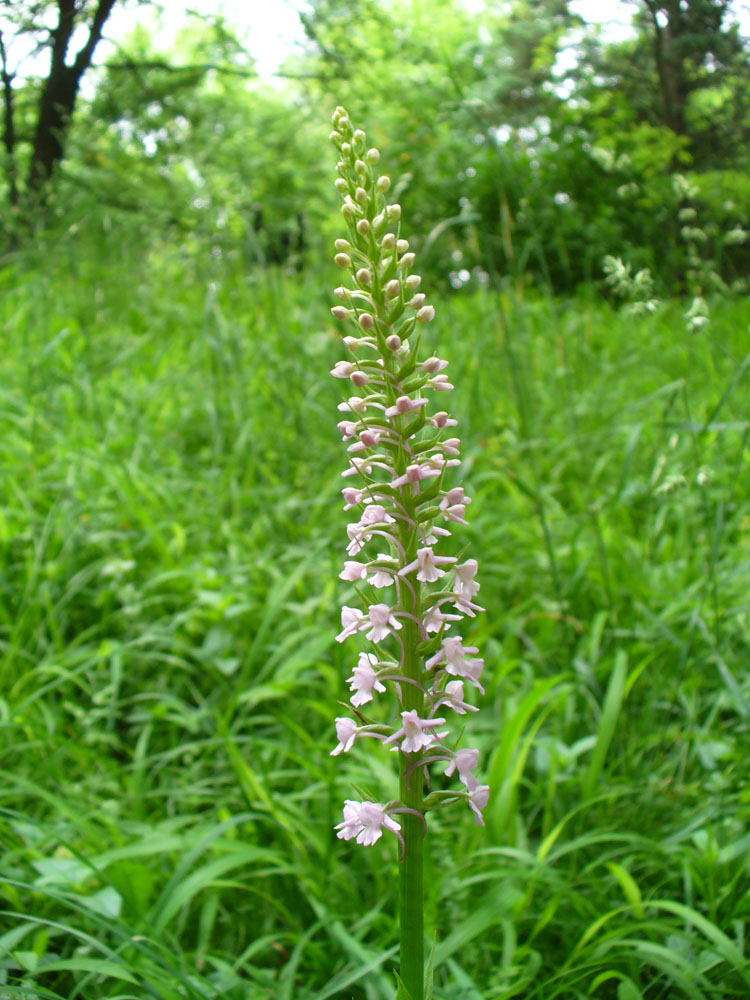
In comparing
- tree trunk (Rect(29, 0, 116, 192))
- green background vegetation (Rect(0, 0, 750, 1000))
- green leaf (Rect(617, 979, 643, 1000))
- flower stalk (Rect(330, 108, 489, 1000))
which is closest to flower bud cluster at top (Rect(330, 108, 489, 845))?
flower stalk (Rect(330, 108, 489, 1000))

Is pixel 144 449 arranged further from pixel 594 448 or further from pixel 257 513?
pixel 594 448

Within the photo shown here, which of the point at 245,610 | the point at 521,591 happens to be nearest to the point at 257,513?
the point at 245,610

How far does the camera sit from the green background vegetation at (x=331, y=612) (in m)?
1.96

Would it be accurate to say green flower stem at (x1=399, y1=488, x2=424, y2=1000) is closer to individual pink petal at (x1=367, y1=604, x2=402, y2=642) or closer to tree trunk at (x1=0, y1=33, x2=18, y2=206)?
individual pink petal at (x1=367, y1=604, x2=402, y2=642)

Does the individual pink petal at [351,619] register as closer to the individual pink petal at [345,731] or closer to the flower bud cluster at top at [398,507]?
the flower bud cluster at top at [398,507]

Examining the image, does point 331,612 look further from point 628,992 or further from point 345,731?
point 345,731

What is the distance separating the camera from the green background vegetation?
1.96 m

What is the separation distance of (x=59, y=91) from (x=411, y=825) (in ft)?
26.4

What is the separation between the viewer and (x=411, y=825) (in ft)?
3.76

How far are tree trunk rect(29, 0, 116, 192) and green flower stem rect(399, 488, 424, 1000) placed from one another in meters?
5.97

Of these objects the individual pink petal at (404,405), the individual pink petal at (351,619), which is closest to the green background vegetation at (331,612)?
the individual pink petal at (351,619)

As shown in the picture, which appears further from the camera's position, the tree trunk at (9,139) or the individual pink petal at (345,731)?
the tree trunk at (9,139)

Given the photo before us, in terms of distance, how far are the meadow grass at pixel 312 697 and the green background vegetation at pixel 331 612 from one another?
20mm

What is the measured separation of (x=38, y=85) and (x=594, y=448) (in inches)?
222
